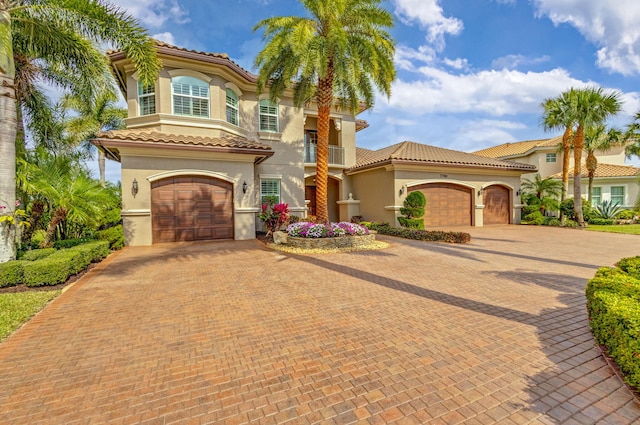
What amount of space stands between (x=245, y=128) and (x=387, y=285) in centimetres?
1352

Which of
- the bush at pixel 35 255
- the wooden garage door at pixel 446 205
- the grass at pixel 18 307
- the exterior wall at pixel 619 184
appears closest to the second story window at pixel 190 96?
the bush at pixel 35 255

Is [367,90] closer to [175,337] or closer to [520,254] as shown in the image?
[520,254]

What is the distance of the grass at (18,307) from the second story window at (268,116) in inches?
530

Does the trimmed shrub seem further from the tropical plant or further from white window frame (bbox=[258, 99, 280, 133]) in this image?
the tropical plant

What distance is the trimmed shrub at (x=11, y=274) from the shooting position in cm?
664

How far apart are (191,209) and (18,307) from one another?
787 cm

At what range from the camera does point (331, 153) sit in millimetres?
20844

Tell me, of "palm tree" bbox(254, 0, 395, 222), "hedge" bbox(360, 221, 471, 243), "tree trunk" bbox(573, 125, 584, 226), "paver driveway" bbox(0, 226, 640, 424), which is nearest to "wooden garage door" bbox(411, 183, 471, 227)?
"hedge" bbox(360, 221, 471, 243)

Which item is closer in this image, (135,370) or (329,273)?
(135,370)

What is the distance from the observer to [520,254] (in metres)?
10.2

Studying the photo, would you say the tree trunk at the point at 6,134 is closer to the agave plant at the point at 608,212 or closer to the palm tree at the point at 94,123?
the palm tree at the point at 94,123

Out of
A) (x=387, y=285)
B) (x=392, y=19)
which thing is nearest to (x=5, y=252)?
(x=387, y=285)

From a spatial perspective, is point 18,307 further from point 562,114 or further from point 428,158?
point 562,114

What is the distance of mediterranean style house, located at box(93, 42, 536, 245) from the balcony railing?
0.07 m
